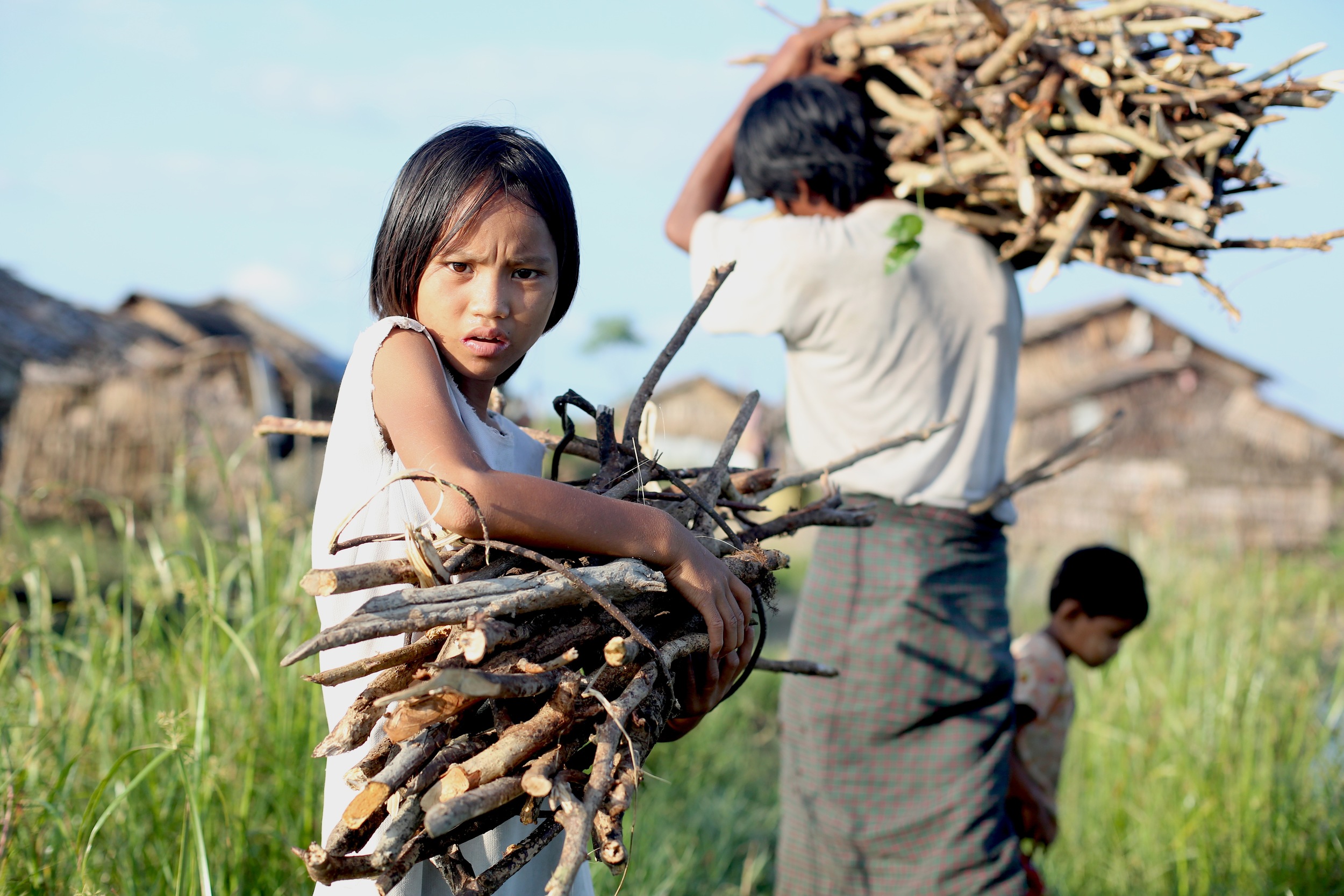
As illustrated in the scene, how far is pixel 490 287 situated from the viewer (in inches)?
57.3

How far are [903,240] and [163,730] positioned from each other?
2.36 m

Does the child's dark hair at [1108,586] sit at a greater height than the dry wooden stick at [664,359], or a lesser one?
lesser

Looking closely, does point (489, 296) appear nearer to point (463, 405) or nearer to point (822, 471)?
point (463, 405)

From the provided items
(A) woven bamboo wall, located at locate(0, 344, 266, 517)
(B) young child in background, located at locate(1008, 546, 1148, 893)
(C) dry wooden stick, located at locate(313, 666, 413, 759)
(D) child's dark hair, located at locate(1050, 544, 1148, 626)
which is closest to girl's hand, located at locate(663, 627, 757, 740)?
(C) dry wooden stick, located at locate(313, 666, 413, 759)

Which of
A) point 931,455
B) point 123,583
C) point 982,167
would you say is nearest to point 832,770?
point 931,455

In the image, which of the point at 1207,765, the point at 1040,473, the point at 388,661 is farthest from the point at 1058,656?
the point at 388,661

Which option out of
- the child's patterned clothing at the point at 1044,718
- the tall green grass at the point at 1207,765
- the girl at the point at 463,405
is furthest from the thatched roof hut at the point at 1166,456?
the girl at the point at 463,405

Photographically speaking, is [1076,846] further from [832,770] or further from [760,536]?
[760,536]

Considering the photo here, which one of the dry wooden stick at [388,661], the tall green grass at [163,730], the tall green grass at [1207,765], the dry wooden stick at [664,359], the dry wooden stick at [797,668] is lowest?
the tall green grass at [1207,765]

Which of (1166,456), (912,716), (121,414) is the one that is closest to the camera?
(912,716)

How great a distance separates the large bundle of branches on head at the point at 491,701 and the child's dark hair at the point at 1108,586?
214cm

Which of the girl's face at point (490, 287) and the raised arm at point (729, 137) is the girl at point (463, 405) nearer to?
the girl's face at point (490, 287)

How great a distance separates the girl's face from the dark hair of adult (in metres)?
0.02

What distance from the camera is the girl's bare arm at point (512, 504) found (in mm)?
1276
